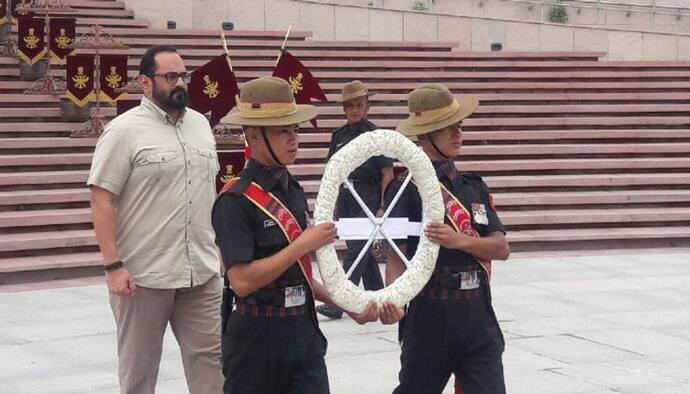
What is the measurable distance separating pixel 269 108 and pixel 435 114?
0.86 meters

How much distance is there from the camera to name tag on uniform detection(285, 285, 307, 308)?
Result: 4910mm

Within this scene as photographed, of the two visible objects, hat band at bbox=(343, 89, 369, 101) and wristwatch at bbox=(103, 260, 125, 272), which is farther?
hat band at bbox=(343, 89, 369, 101)

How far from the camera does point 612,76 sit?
19.7 meters

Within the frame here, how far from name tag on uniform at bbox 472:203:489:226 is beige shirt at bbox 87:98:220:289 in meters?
1.22

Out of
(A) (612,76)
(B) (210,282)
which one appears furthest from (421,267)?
(A) (612,76)

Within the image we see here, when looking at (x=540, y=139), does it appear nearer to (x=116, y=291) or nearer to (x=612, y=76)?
(x=612, y=76)

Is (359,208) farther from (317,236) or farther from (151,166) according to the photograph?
(317,236)

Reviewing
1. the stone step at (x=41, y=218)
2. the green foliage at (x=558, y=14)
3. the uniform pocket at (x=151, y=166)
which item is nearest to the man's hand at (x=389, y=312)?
the uniform pocket at (x=151, y=166)

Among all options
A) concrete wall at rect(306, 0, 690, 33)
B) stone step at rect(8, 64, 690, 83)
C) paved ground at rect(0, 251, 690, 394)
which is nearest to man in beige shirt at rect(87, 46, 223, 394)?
paved ground at rect(0, 251, 690, 394)

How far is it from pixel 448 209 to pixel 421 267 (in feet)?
1.60

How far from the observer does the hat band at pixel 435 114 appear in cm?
550

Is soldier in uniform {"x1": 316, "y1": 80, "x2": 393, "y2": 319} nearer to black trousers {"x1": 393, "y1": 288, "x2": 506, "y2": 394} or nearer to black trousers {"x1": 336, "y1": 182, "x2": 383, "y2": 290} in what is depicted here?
black trousers {"x1": 336, "y1": 182, "x2": 383, "y2": 290}

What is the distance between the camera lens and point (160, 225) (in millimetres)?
5855

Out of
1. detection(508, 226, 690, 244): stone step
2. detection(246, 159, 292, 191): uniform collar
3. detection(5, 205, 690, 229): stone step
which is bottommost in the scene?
detection(508, 226, 690, 244): stone step
